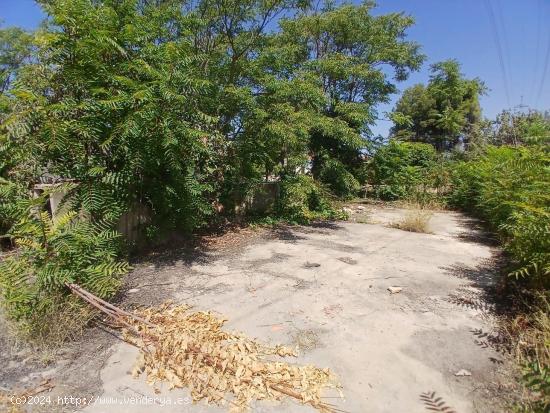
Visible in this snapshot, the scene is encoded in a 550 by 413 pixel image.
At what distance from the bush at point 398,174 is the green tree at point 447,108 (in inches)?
270

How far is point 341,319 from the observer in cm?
318

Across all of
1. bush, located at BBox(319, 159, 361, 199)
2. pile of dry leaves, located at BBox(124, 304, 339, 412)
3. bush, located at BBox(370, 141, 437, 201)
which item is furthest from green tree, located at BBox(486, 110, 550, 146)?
pile of dry leaves, located at BBox(124, 304, 339, 412)

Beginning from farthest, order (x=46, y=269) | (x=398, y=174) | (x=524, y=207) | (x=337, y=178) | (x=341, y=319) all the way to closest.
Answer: (x=398, y=174), (x=337, y=178), (x=524, y=207), (x=341, y=319), (x=46, y=269)

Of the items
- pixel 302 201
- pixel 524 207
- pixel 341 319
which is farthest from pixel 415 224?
pixel 341 319

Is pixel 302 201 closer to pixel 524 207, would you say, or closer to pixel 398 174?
pixel 524 207

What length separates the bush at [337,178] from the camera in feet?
30.6

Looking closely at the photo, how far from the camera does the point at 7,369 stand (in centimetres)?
241

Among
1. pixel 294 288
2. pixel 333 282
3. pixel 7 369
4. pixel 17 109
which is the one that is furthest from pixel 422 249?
pixel 17 109

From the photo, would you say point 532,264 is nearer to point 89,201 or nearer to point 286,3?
point 89,201

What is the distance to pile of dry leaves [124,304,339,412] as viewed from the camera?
2.18 m

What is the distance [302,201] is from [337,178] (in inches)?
89.6

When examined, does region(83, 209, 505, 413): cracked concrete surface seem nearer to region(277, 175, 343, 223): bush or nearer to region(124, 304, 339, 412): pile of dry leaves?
region(124, 304, 339, 412): pile of dry leaves

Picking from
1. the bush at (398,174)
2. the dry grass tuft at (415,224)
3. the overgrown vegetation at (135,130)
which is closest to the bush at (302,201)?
the overgrown vegetation at (135,130)

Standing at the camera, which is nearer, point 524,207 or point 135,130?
point 524,207
